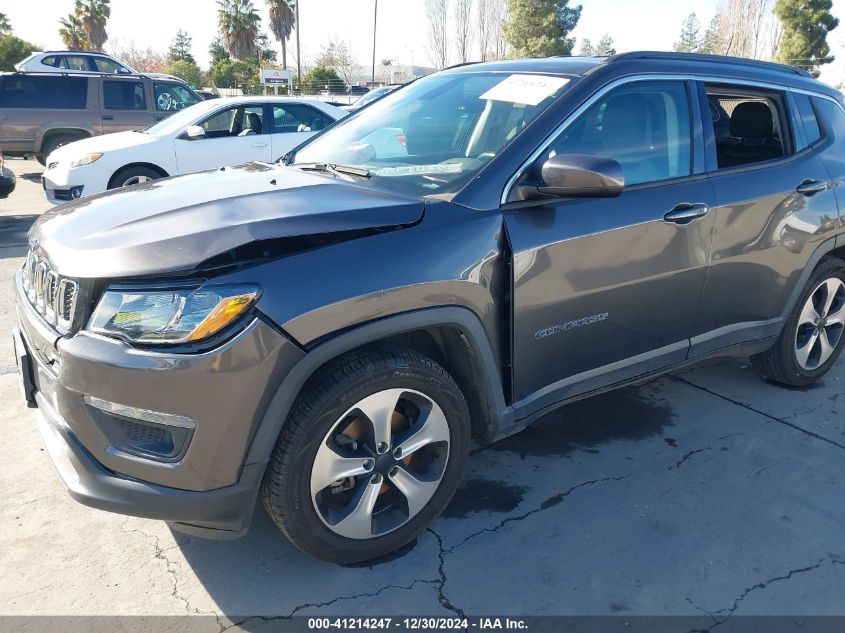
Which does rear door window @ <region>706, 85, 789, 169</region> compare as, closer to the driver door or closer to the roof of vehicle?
the roof of vehicle

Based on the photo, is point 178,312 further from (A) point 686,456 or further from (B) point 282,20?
(B) point 282,20

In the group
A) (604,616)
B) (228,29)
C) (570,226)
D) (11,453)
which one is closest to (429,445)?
(604,616)

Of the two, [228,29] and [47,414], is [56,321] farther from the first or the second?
[228,29]

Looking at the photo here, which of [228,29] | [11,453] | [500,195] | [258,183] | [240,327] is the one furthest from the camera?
[228,29]

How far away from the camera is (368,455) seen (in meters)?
2.45

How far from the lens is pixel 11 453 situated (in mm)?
3264

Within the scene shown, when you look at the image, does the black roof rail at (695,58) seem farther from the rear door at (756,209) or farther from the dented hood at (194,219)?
the dented hood at (194,219)

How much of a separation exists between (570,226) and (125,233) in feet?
5.33

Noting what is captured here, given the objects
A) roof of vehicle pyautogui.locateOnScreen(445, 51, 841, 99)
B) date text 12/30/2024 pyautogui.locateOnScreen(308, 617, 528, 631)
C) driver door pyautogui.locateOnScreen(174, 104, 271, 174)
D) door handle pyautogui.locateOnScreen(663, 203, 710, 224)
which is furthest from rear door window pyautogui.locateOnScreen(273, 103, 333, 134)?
date text 12/30/2024 pyautogui.locateOnScreen(308, 617, 528, 631)

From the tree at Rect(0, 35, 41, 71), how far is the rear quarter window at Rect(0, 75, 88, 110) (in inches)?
1119

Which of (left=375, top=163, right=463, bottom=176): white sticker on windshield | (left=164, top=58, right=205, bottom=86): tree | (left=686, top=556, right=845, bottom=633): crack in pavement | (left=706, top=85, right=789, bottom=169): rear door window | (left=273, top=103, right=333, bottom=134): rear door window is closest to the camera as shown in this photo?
(left=686, top=556, right=845, bottom=633): crack in pavement

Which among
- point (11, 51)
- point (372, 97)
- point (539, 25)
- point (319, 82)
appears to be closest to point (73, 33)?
point (11, 51)

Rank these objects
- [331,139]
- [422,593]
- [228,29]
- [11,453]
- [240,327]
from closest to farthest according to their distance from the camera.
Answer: [240,327] < [422,593] < [11,453] < [331,139] < [228,29]

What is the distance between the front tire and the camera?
88.5 inches
